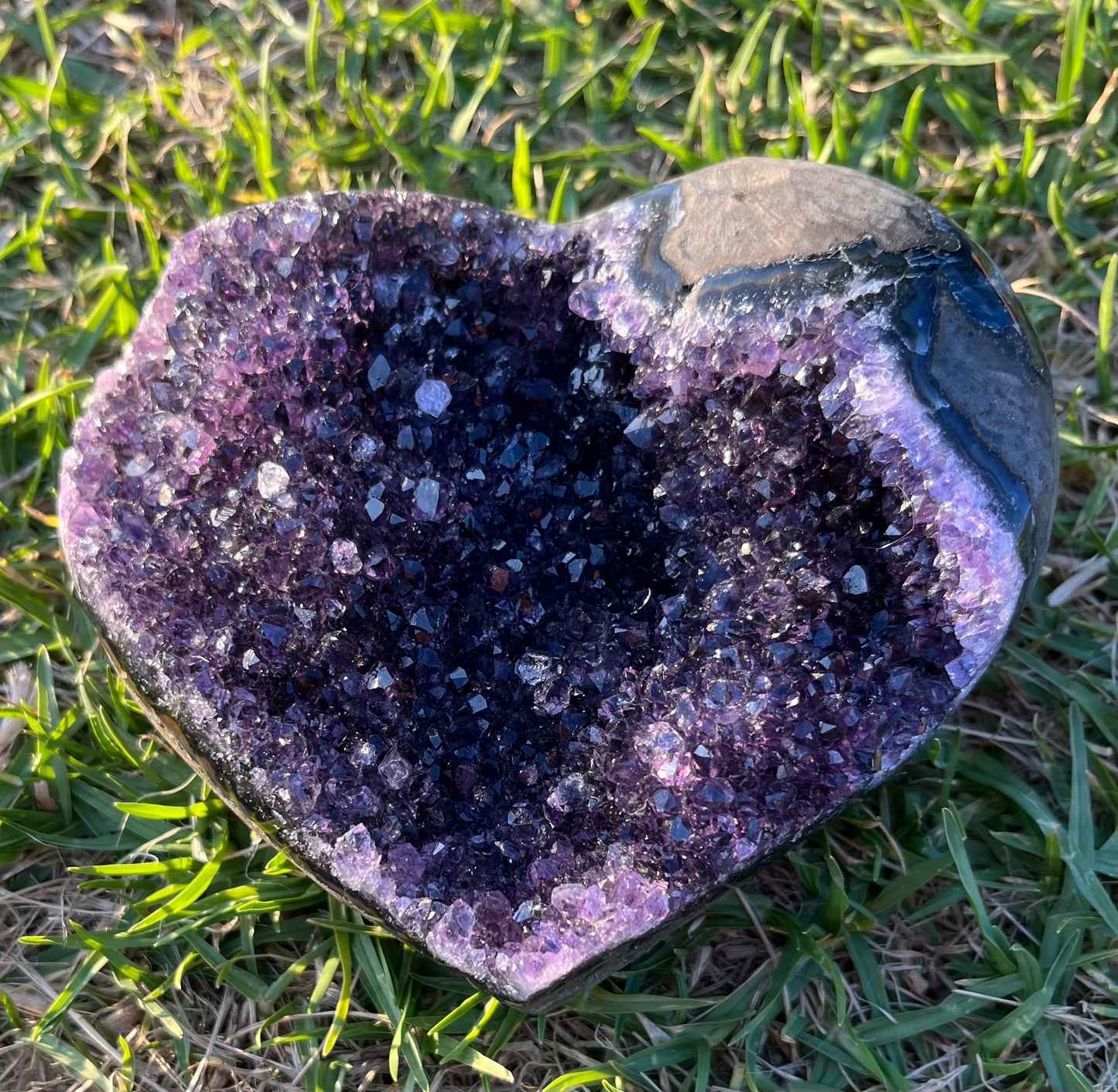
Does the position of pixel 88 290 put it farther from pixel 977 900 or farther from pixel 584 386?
pixel 977 900

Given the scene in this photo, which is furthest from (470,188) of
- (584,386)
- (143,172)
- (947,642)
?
(947,642)

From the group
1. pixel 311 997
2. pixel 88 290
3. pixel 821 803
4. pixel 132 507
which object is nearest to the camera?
pixel 821 803

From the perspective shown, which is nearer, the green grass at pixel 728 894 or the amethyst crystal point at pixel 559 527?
the amethyst crystal point at pixel 559 527

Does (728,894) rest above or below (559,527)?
below

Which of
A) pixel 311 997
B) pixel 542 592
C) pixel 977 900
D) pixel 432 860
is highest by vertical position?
pixel 542 592
